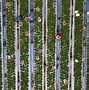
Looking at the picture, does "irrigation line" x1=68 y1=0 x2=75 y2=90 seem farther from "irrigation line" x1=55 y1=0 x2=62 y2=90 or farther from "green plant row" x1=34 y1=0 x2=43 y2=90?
"green plant row" x1=34 y1=0 x2=43 y2=90

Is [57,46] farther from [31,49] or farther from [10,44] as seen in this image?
[10,44]

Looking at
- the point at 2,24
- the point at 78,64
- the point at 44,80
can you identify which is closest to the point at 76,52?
the point at 78,64

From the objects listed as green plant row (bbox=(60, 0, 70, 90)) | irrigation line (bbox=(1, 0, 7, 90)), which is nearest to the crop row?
green plant row (bbox=(60, 0, 70, 90))

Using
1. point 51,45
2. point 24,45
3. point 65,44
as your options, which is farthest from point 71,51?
point 24,45

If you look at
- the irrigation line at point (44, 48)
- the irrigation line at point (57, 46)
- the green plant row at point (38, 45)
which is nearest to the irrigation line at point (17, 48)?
the green plant row at point (38, 45)

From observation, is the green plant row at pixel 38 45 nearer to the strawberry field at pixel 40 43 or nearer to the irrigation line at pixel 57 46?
the strawberry field at pixel 40 43

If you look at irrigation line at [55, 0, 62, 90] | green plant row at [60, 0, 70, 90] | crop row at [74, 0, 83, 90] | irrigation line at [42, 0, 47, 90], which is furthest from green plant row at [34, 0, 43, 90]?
crop row at [74, 0, 83, 90]

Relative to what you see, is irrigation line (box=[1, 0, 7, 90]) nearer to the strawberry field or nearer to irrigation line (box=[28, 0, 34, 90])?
the strawberry field

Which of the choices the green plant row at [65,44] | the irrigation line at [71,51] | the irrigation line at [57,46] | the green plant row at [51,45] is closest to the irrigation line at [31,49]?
the green plant row at [51,45]
